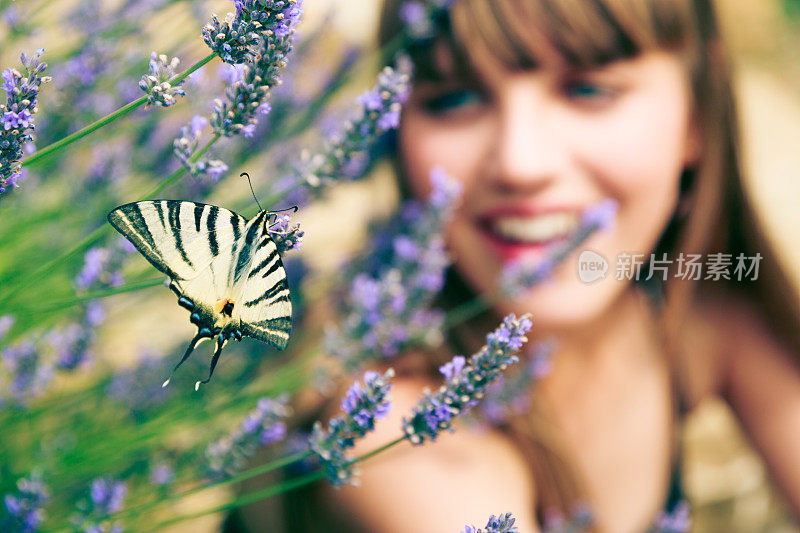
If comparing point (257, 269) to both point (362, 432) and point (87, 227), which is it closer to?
point (362, 432)

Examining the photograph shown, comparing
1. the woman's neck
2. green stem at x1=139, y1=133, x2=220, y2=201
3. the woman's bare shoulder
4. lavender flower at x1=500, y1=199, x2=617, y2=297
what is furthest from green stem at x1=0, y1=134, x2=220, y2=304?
the woman's bare shoulder

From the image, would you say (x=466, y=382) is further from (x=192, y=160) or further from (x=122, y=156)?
(x=122, y=156)

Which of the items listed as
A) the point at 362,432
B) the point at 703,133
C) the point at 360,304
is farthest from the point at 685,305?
the point at 362,432

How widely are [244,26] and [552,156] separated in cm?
61

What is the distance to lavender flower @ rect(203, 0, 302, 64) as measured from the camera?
0.35 metres

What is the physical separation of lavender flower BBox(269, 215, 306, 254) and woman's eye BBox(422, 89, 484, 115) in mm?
659

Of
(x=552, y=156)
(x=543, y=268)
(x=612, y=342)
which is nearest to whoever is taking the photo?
(x=543, y=268)

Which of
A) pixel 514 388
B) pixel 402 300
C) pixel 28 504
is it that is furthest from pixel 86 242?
pixel 514 388

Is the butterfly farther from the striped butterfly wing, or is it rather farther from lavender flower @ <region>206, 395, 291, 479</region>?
lavender flower @ <region>206, 395, 291, 479</region>

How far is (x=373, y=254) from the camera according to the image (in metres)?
0.99

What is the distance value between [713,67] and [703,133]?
111mm

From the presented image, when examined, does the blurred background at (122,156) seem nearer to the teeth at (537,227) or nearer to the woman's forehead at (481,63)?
the woman's forehead at (481,63)

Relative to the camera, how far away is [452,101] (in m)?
0.99

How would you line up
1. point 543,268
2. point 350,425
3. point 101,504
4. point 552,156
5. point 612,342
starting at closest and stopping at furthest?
point 350,425, point 101,504, point 543,268, point 552,156, point 612,342
